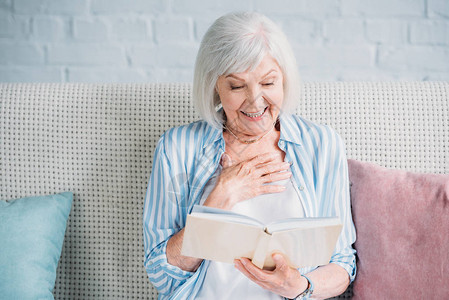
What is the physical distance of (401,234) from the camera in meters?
1.14

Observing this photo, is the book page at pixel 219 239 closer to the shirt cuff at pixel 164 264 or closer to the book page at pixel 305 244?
the book page at pixel 305 244

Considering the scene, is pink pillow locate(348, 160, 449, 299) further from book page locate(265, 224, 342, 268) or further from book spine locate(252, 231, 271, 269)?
book spine locate(252, 231, 271, 269)

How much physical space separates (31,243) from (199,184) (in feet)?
1.70

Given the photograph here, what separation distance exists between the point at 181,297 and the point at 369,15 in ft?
3.98

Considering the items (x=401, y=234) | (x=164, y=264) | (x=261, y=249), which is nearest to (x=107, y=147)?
(x=164, y=264)

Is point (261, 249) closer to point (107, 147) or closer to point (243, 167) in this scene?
point (243, 167)

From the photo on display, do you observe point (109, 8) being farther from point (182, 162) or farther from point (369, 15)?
point (369, 15)

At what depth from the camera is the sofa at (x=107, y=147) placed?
138cm

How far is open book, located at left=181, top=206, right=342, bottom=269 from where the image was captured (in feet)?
2.80

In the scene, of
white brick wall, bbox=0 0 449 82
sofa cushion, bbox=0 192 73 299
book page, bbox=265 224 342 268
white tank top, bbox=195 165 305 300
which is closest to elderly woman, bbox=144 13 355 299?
white tank top, bbox=195 165 305 300

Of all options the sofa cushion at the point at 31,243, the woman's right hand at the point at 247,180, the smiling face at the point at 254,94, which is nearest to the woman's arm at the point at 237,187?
the woman's right hand at the point at 247,180

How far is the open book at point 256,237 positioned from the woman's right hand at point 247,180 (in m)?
0.18

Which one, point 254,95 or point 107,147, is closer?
point 254,95

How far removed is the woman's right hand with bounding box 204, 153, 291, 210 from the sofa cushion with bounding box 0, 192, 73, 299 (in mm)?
513
